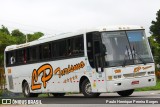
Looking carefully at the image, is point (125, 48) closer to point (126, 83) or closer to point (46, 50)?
point (126, 83)

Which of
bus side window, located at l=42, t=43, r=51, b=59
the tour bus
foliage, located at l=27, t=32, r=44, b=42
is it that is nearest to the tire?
the tour bus

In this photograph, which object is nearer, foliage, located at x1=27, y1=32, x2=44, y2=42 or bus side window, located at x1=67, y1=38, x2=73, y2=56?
bus side window, located at x1=67, y1=38, x2=73, y2=56

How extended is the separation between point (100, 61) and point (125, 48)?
1.30 meters

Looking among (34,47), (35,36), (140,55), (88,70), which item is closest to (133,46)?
(140,55)

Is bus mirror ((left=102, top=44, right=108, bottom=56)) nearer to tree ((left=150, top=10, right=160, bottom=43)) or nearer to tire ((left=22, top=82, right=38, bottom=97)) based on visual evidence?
tire ((left=22, top=82, right=38, bottom=97))

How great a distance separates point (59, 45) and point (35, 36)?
1994 inches

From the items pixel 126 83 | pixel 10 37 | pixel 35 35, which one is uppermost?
pixel 35 35

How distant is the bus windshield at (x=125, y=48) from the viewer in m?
22.9

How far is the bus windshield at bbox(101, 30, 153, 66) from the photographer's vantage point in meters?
22.9

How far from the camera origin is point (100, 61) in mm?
22891

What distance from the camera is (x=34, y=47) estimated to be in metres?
29.5

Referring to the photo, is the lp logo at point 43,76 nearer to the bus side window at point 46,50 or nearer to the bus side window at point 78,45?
the bus side window at point 46,50

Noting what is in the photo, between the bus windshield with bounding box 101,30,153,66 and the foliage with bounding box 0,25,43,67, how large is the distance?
33.6 meters

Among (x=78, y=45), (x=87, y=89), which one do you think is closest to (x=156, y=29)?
(x=78, y=45)
